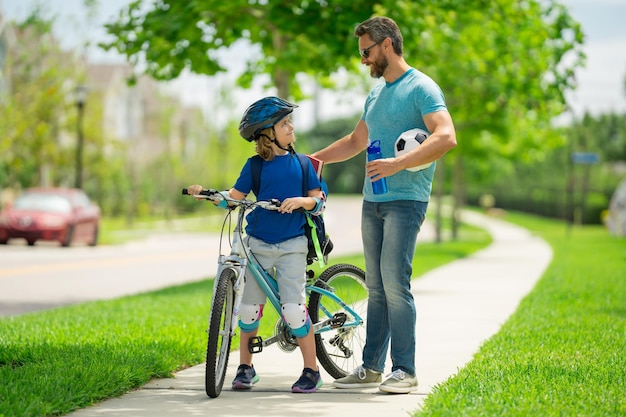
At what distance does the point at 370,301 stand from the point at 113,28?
963cm

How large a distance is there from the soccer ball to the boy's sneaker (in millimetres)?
1371

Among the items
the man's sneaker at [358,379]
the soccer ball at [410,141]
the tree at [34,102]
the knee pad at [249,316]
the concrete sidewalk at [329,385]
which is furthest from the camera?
the tree at [34,102]

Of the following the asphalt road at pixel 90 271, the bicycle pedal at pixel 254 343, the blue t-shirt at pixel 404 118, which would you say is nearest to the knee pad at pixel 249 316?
the bicycle pedal at pixel 254 343

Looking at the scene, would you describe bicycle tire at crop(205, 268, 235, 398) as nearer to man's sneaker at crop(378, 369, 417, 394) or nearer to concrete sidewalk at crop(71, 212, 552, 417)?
→ concrete sidewalk at crop(71, 212, 552, 417)

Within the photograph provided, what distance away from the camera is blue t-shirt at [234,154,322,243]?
6898 millimetres

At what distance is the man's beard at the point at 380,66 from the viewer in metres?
7.02

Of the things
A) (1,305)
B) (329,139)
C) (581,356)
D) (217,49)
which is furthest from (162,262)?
(329,139)

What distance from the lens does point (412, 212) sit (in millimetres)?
6965

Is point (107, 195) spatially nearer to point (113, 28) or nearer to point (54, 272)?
point (54, 272)

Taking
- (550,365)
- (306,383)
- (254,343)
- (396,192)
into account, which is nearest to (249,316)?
(254,343)

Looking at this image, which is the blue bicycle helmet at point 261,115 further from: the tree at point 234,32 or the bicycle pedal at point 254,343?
the tree at point 234,32

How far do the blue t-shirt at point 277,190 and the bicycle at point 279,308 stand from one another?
0.11 m

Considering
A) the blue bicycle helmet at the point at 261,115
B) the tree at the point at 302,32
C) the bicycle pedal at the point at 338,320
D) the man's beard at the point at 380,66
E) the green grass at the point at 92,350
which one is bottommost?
the green grass at the point at 92,350

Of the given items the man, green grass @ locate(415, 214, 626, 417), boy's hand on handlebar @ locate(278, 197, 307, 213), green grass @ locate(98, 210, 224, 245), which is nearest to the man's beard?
the man
